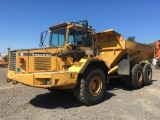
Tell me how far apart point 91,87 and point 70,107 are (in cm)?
100

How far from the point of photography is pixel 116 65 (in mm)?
9977

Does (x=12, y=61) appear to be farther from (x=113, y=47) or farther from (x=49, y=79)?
(x=113, y=47)

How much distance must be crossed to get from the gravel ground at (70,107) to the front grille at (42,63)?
123 centimetres

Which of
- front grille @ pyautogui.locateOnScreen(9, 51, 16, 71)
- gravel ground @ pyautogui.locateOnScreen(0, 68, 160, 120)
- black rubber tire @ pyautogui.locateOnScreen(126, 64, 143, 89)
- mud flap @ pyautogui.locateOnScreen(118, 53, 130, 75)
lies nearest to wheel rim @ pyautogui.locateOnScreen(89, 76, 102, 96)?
gravel ground @ pyautogui.locateOnScreen(0, 68, 160, 120)

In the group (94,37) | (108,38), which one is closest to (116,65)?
(108,38)

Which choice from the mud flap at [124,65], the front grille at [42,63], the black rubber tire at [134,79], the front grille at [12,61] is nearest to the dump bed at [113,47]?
the mud flap at [124,65]

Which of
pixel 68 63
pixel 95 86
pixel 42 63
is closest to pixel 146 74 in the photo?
pixel 95 86

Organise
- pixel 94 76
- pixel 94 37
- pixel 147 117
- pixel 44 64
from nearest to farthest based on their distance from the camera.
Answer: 1. pixel 147 117
2. pixel 44 64
3. pixel 94 76
4. pixel 94 37

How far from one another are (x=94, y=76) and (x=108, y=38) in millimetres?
2765

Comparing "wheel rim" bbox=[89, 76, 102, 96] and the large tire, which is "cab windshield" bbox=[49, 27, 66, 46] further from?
"wheel rim" bbox=[89, 76, 102, 96]

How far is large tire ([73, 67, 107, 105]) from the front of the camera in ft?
24.0

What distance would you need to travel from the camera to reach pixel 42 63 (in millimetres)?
7301

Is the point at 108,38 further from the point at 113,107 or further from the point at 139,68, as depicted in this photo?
the point at 113,107

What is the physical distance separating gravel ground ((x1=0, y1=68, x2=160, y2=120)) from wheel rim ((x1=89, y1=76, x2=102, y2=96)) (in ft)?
1.41
